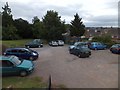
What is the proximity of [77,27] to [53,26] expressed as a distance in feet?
27.1

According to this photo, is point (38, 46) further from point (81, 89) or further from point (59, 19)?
point (81, 89)

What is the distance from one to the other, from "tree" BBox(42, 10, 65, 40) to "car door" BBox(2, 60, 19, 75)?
140 feet

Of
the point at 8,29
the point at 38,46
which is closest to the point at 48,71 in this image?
the point at 38,46

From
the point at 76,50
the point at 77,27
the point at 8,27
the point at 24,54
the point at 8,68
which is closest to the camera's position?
the point at 8,68

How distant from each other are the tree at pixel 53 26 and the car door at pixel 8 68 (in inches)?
1683

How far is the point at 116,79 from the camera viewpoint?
1534cm

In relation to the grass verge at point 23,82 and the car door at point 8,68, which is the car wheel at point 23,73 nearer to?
the car door at point 8,68

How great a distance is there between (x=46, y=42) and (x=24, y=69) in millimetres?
44682

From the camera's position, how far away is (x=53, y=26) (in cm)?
5978

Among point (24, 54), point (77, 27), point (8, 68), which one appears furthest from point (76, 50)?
point (77, 27)

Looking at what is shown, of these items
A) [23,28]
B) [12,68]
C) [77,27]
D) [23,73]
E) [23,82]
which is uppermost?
[23,28]

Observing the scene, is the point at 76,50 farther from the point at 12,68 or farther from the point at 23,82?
the point at 23,82

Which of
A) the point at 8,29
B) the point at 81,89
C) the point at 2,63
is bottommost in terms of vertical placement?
the point at 81,89

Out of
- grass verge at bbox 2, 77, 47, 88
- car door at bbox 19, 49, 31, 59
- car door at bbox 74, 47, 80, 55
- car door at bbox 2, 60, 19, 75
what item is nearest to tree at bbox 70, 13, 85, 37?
car door at bbox 74, 47, 80, 55
